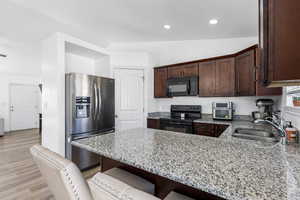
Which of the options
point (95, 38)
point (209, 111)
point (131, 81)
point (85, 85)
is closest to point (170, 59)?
point (131, 81)

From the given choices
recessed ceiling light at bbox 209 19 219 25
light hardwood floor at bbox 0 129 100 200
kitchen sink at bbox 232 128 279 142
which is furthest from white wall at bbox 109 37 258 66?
light hardwood floor at bbox 0 129 100 200

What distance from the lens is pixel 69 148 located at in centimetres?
277

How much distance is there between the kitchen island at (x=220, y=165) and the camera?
2.09ft

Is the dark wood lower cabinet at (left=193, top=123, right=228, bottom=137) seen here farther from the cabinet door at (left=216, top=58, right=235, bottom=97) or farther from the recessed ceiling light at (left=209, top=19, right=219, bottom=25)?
the recessed ceiling light at (left=209, top=19, right=219, bottom=25)

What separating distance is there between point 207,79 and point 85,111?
8.15 feet

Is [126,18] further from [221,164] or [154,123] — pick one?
[221,164]

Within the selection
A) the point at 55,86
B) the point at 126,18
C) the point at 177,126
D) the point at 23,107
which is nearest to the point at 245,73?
the point at 177,126

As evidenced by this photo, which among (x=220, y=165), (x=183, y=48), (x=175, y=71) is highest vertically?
(x=183, y=48)

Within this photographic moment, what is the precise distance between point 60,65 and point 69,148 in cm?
147

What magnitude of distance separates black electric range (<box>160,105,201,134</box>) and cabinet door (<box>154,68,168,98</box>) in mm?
473

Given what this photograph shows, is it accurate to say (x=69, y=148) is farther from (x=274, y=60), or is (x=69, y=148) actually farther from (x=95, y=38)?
(x=274, y=60)

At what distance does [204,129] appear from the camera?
297cm

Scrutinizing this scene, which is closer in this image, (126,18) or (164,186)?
(164,186)

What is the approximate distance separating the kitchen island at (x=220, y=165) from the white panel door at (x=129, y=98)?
92.6 inches
